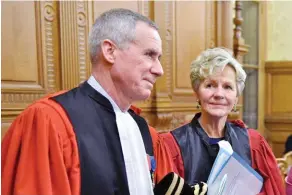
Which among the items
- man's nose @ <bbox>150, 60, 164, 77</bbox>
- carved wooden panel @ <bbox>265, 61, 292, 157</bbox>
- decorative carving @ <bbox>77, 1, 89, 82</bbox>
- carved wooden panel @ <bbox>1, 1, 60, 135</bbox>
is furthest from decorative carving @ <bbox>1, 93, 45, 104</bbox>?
carved wooden panel @ <bbox>265, 61, 292, 157</bbox>

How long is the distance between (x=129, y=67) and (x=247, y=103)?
390cm

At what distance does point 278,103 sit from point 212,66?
363 centimetres

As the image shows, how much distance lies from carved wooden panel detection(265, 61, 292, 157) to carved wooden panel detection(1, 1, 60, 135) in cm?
350

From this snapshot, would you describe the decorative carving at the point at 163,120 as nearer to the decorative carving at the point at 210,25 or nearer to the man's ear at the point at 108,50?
the decorative carving at the point at 210,25

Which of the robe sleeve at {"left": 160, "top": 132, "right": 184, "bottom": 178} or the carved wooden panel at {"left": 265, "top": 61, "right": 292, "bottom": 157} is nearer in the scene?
the robe sleeve at {"left": 160, "top": 132, "right": 184, "bottom": 178}

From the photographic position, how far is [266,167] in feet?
4.53

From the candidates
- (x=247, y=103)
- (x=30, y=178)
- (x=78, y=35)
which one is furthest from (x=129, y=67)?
(x=247, y=103)

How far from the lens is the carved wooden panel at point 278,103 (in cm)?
454

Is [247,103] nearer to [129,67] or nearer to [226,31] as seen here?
[226,31]

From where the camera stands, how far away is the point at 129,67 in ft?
3.04

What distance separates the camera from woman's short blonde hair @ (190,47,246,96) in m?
1.35

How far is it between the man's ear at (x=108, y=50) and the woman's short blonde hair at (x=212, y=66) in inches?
21.2

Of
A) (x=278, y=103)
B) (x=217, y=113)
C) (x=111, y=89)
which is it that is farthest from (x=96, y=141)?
(x=278, y=103)

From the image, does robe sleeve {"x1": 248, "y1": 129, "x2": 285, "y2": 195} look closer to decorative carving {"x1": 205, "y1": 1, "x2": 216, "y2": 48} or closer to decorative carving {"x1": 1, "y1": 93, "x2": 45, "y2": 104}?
decorative carving {"x1": 1, "y1": 93, "x2": 45, "y2": 104}
